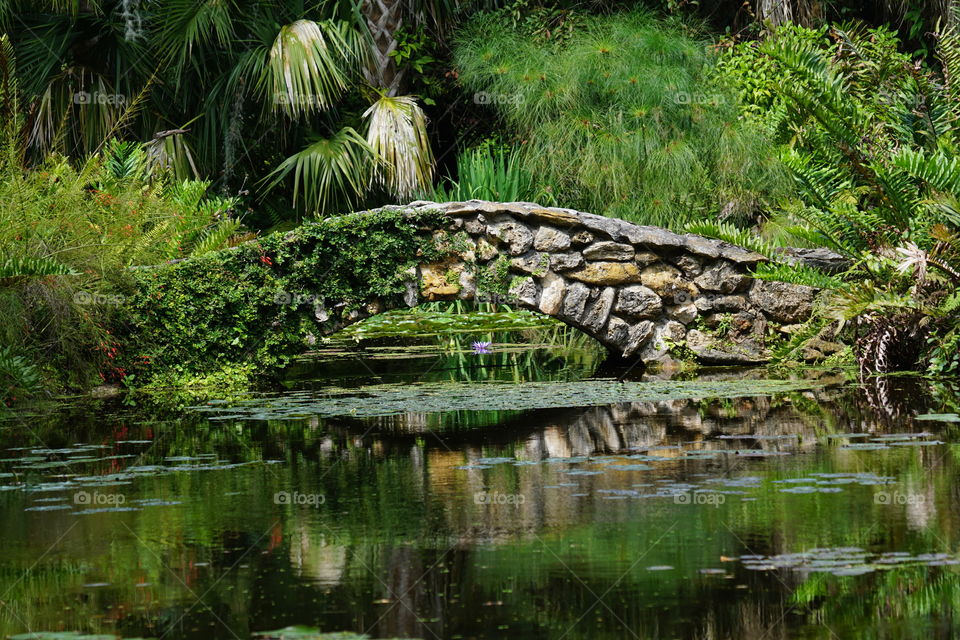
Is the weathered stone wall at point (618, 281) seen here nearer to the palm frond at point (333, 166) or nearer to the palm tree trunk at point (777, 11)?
the palm frond at point (333, 166)

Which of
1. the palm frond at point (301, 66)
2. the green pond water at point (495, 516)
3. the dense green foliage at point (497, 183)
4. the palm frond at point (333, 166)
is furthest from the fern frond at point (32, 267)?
the dense green foliage at point (497, 183)

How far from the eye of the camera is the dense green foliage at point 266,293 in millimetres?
11523

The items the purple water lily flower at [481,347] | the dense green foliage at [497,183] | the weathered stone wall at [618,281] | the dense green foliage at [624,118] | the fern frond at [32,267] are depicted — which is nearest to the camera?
the fern frond at [32,267]

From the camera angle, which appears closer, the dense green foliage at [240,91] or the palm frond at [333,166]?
the palm frond at [333,166]

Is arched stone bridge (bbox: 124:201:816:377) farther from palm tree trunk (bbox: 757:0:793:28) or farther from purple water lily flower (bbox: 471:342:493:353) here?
palm tree trunk (bbox: 757:0:793:28)

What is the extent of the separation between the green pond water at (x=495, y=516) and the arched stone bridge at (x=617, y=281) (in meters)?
Answer: 2.10

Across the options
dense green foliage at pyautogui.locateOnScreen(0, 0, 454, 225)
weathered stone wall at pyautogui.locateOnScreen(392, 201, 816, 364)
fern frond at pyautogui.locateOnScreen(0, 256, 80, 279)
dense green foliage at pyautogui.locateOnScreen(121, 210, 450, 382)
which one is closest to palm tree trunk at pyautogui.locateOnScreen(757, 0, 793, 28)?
dense green foliage at pyautogui.locateOnScreen(0, 0, 454, 225)

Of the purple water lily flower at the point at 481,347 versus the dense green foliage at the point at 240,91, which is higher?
the dense green foliage at the point at 240,91

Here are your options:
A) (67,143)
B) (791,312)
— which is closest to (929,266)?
(791,312)

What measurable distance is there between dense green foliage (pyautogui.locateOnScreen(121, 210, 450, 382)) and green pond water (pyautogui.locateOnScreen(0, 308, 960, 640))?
1437mm

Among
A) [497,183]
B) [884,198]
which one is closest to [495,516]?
[884,198]

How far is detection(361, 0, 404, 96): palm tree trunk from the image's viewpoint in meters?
18.1

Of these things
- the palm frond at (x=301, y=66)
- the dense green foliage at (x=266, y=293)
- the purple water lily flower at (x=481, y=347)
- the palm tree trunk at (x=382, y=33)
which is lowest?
the purple water lily flower at (x=481, y=347)

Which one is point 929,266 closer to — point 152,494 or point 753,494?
point 753,494
